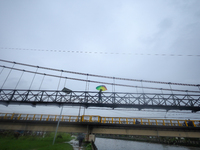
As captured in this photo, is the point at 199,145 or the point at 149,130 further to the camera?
the point at 199,145

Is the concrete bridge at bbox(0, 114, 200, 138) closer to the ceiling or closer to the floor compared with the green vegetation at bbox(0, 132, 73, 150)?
closer to the ceiling

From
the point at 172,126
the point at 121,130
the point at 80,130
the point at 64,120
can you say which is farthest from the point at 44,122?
the point at 172,126

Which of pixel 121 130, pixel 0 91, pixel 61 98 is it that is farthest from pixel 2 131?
pixel 121 130

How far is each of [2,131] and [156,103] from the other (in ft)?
93.5

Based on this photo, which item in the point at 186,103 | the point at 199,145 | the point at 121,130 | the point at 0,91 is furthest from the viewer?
the point at 199,145

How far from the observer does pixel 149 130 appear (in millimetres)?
17156

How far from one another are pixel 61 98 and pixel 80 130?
7.41 m

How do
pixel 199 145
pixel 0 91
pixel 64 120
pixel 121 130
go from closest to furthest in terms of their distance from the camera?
1. pixel 0 91
2. pixel 121 130
3. pixel 64 120
4. pixel 199 145

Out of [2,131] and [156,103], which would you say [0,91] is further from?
[156,103]

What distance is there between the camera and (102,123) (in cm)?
1764

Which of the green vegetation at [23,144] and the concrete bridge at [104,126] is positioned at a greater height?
the concrete bridge at [104,126]

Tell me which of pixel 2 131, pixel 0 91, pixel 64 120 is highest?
pixel 0 91

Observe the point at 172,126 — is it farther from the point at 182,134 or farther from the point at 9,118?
the point at 9,118

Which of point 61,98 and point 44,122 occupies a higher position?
point 61,98
